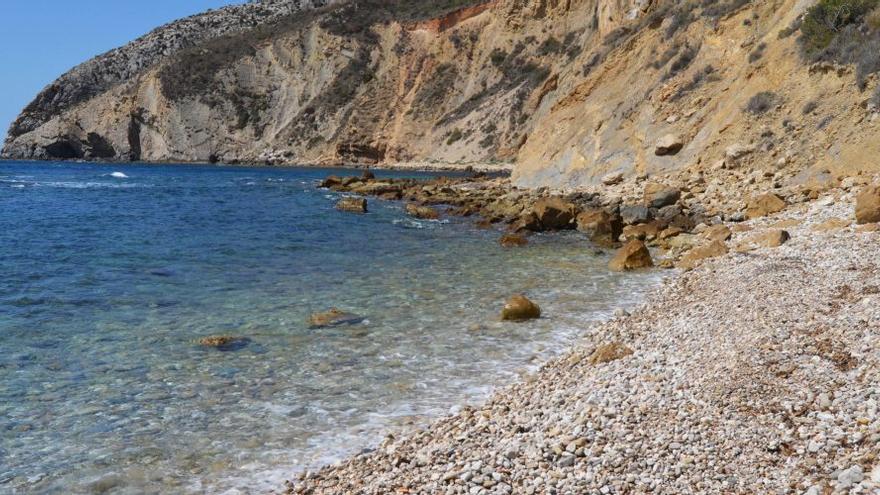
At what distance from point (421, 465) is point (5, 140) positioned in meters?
134

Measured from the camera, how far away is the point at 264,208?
108 feet

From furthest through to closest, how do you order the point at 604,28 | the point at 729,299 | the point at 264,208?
1. the point at 604,28
2. the point at 264,208
3. the point at 729,299

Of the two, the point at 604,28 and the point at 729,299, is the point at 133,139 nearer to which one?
the point at 604,28

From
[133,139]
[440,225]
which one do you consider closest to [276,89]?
[133,139]

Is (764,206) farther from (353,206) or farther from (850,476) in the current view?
(353,206)

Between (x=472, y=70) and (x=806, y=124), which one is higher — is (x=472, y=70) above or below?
above

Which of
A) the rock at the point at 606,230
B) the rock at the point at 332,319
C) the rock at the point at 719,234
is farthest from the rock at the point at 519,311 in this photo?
the rock at the point at 606,230

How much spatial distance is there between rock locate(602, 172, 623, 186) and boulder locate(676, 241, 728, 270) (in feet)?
39.3

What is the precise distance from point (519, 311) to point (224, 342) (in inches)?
184

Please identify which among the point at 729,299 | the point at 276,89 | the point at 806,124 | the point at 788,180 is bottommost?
the point at 729,299

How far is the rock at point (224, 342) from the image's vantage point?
9.91m

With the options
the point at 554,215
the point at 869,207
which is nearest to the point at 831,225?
the point at 869,207

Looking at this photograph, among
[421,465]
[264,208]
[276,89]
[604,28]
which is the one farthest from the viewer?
[276,89]

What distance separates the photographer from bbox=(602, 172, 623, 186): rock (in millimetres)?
27156
